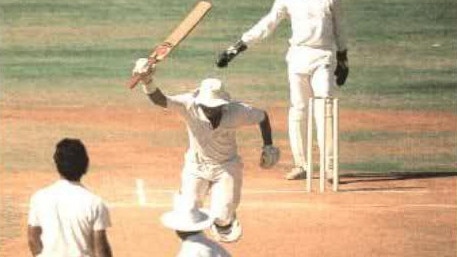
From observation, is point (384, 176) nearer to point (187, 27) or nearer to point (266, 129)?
point (266, 129)

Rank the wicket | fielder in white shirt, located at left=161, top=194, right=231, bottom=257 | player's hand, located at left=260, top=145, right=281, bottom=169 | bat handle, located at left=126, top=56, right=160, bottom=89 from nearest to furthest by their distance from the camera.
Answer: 1. fielder in white shirt, located at left=161, top=194, right=231, bottom=257
2. bat handle, located at left=126, top=56, right=160, bottom=89
3. player's hand, located at left=260, top=145, right=281, bottom=169
4. the wicket

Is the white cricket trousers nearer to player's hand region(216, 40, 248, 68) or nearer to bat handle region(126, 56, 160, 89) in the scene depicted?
player's hand region(216, 40, 248, 68)

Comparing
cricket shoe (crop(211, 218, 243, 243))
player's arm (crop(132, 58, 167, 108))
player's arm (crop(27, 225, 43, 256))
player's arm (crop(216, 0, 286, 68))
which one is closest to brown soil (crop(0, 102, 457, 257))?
cricket shoe (crop(211, 218, 243, 243))

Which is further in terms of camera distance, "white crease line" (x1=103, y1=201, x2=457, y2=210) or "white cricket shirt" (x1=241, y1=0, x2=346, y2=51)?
"white cricket shirt" (x1=241, y1=0, x2=346, y2=51)

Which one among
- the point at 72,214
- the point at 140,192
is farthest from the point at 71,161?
the point at 140,192

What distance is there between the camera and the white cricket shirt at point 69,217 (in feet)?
31.6

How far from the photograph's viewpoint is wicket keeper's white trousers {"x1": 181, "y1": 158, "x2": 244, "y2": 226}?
43.7 ft

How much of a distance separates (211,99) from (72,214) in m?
3.68

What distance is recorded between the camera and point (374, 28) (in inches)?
1451

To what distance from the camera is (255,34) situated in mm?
17172

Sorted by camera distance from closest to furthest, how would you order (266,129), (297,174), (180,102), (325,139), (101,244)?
1. (101,244)
2. (180,102)
3. (266,129)
4. (325,139)
5. (297,174)

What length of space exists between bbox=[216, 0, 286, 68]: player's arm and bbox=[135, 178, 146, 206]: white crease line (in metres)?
1.49

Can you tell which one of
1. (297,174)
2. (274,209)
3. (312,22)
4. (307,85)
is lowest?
(274,209)

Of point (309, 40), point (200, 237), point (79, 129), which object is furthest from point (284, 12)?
point (200, 237)
